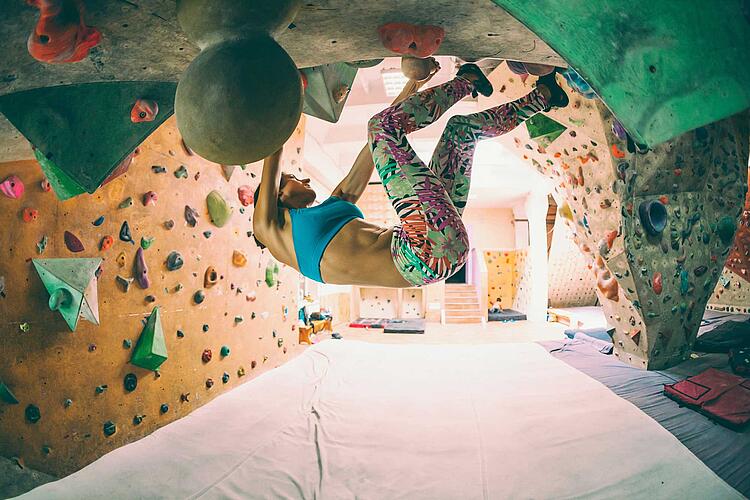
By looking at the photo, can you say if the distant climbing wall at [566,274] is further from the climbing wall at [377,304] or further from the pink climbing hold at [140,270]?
the pink climbing hold at [140,270]

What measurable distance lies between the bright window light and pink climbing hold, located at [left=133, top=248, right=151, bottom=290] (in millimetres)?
3232

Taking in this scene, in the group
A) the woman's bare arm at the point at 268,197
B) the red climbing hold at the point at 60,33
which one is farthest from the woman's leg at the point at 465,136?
the red climbing hold at the point at 60,33

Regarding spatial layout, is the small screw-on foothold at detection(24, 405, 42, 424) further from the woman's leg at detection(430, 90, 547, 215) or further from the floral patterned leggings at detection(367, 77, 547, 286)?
the woman's leg at detection(430, 90, 547, 215)

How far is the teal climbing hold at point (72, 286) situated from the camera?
1621 mm

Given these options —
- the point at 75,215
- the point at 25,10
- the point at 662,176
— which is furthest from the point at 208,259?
the point at 662,176

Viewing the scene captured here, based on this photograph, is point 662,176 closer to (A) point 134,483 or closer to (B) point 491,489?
(B) point 491,489

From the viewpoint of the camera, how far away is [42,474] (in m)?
1.59

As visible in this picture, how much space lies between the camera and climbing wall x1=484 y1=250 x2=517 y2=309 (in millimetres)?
10492

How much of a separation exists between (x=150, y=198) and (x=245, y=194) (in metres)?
1.09

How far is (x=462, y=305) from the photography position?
9.08 m

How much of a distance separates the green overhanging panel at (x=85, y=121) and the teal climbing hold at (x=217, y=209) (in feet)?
4.78

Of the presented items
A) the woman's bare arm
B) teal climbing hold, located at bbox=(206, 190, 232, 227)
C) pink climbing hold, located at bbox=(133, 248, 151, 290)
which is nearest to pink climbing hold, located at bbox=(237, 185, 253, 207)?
teal climbing hold, located at bbox=(206, 190, 232, 227)

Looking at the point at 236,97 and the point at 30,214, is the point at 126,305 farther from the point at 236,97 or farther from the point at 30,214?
the point at 236,97

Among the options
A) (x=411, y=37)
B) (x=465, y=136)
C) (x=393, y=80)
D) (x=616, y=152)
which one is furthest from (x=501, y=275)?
(x=411, y=37)
